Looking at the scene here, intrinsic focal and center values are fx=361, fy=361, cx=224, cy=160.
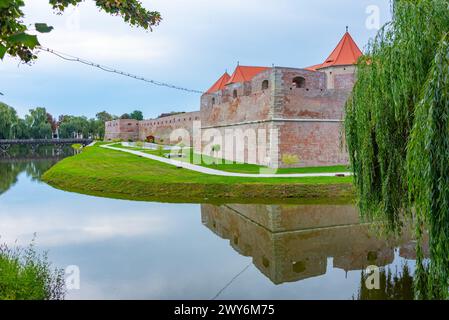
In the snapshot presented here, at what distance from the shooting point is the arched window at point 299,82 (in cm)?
1769

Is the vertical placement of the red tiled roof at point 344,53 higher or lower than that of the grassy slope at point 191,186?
higher

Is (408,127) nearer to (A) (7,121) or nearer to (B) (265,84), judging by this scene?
(B) (265,84)

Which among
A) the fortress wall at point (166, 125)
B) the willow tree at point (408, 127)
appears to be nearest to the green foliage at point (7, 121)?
the fortress wall at point (166, 125)

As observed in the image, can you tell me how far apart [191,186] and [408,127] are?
9.74 metres

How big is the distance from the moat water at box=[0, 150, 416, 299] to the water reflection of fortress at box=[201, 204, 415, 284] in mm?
22

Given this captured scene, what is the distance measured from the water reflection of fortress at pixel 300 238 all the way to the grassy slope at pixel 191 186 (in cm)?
117

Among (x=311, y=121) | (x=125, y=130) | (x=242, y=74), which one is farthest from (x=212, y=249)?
(x=125, y=130)

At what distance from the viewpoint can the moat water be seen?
5758 millimetres

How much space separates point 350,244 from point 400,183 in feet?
9.03

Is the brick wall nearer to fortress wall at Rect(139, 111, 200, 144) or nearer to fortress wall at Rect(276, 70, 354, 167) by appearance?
fortress wall at Rect(139, 111, 200, 144)

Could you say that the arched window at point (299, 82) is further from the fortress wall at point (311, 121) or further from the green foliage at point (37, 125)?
the green foliage at point (37, 125)

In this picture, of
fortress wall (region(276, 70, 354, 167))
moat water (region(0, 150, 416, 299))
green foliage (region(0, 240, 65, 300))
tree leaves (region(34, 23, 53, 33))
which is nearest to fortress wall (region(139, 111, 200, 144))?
fortress wall (region(276, 70, 354, 167))

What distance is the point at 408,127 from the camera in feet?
17.2

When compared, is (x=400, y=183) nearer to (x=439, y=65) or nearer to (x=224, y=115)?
(x=439, y=65)
